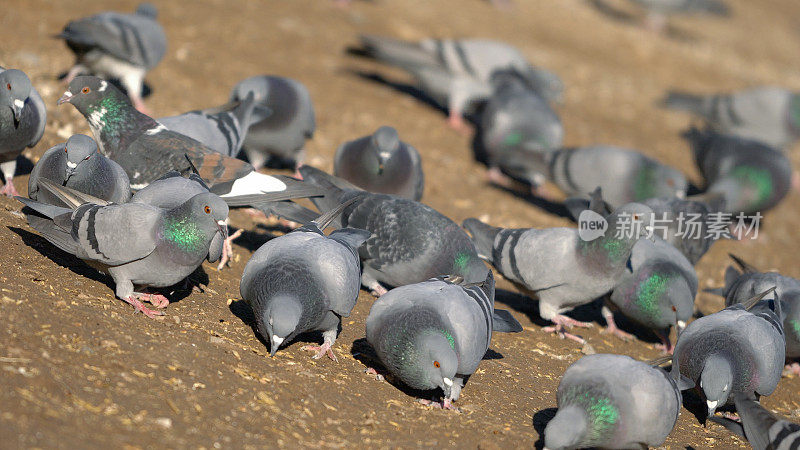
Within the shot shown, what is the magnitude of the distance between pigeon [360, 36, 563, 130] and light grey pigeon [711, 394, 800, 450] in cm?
614

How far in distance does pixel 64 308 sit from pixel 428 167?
17.9 ft

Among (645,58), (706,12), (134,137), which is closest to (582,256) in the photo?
(134,137)

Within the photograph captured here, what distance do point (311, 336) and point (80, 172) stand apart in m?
1.78

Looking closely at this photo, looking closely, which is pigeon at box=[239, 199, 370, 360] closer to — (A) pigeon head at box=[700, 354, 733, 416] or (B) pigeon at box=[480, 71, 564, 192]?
(A) pigeon head at box=[700, 354, 733, 416]

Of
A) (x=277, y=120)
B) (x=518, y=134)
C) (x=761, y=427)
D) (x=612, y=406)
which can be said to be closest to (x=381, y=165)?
(x=277, y=120)

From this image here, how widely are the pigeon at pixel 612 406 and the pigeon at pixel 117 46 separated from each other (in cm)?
538

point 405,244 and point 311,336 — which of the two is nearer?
point 311,336

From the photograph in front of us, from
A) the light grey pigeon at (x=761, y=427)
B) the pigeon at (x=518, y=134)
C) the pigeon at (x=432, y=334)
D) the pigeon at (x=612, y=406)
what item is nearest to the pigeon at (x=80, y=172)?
the pigeon at (x=432, y=334)

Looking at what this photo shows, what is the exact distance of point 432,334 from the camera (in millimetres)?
4438

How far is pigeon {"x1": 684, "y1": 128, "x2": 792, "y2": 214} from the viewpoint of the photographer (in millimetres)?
9391

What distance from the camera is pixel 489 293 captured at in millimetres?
5242

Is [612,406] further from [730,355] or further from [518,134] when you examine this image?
[518,134]

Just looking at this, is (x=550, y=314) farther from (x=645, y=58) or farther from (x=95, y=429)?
(x=645, y=58)

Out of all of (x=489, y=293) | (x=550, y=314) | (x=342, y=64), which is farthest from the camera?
(x=342, y=64)
